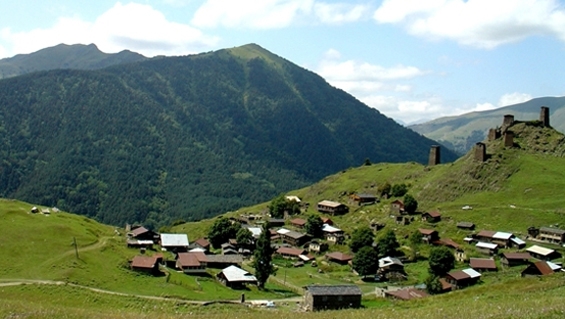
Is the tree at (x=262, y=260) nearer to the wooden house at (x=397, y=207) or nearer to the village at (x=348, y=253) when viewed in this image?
the village at (x=348, y=253)

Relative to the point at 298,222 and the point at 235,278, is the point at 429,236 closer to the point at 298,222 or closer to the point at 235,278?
the point at 298,222

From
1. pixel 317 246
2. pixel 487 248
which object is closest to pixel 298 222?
pixel 317 246

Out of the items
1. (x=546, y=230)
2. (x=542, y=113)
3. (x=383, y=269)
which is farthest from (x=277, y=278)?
(x=542, y=113)

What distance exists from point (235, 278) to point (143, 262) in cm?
1428

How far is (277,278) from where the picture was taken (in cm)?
8781

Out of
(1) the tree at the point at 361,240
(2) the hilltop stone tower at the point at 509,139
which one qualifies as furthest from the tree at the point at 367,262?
(2) the hilltop stone tower at the point at 509,139

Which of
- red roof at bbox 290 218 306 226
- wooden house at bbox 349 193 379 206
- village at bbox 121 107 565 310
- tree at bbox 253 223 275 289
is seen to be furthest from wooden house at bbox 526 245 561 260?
Answer: red roof at bbox 290 218 306 226

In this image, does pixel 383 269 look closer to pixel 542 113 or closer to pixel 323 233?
pixel 323 233

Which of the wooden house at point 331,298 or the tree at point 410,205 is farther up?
the tree at point 410,205

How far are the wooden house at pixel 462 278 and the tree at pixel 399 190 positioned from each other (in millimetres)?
54358

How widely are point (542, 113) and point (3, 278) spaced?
475 feet

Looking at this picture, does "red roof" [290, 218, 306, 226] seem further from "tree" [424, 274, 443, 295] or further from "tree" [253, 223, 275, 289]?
"tree" [424, 274, 443, 295]

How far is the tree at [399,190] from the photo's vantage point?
5285 inches

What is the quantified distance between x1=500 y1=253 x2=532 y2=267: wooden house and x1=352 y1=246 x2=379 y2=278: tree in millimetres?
21664
